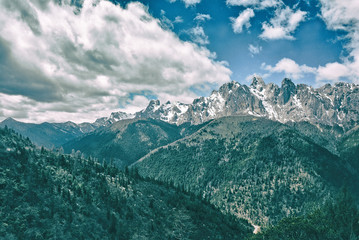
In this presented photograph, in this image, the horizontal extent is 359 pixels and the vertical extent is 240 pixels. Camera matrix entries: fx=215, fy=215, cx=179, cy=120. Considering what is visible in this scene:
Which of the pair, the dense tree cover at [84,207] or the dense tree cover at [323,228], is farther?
the dense tree cover at [84,207]

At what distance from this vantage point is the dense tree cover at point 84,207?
10200 cm

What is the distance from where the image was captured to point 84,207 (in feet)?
415

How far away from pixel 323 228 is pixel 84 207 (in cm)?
11943

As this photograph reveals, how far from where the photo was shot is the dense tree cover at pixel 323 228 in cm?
7912

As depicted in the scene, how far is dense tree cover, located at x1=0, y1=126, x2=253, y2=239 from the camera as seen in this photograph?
102000mm

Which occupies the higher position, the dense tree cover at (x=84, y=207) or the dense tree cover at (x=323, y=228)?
the dense tree cover at (x=323, y=228)

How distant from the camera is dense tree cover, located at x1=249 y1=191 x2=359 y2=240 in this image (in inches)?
3115

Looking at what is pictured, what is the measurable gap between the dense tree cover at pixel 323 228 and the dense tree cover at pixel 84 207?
6532 cm

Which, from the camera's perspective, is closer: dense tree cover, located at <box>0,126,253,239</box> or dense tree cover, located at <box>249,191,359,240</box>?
dense tree cover, located at <box>249,191,359,240</box>

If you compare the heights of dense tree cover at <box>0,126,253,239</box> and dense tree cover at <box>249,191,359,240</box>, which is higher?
A: dense tree cover at <box>249,191,359,240</box>

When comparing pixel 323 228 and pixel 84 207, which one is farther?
pixel 84 207

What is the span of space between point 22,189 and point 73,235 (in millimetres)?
39018

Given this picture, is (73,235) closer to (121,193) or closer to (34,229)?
(34,229)

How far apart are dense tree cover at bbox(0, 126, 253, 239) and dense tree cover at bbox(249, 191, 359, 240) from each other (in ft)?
214
